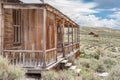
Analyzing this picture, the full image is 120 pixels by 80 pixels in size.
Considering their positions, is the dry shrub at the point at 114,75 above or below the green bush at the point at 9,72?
below

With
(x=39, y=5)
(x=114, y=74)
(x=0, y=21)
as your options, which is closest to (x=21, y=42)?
Answer: (x=0, y=21)

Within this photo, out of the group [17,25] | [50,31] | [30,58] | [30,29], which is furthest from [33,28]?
[30,58]

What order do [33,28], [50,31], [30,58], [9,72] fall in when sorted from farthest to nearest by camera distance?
[50,31], [33,28], [30,58], [9,72]

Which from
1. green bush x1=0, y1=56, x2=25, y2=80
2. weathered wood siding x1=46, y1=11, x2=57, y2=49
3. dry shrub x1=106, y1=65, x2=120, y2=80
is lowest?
dry shrub x1=106, y1=65, x2=120, y2=80

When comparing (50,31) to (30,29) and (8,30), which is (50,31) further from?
(8,30)

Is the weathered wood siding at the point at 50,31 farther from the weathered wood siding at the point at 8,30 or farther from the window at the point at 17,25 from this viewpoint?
the weathered wood siding at the point at 8,30

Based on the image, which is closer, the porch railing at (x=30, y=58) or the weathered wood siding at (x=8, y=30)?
the porch railing at (x=30, y=58)

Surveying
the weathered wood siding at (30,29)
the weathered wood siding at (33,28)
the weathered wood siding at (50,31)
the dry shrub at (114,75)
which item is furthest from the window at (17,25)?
the dry shrub at (114,75)

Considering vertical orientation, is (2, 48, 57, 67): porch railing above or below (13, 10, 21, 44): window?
below

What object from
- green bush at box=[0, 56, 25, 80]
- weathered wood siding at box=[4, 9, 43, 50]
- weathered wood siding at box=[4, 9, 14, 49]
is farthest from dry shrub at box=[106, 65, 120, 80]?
weathered wood siding at box=[4, 9, 14, 49]

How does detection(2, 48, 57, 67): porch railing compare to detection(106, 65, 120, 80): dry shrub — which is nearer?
detection(106, 65, 120, 80): dry shrub

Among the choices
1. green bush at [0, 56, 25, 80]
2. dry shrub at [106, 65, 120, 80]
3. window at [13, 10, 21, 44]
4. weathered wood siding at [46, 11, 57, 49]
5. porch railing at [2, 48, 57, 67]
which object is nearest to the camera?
green bush at [0, 56, 25, 80]

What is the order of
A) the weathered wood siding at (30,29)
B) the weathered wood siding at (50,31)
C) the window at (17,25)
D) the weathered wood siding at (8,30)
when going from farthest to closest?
the weathered wood siding at (50,31), the window at (17,25), the weathered wood siding at (30,29), the weathered wood siding at (8,30)

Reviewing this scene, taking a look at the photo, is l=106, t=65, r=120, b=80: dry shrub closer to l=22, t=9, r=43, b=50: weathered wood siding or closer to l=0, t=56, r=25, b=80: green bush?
l=0, t=56, r=25, b=80: green bush
